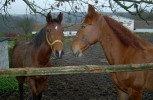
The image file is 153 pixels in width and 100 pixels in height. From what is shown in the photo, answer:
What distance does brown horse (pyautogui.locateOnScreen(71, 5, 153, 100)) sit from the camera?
3969 millimetres

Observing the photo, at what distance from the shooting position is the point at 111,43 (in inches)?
164

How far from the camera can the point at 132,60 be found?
4047mm

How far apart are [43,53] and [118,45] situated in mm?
1710

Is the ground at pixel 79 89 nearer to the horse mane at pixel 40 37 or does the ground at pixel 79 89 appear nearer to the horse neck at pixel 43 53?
the horse neck at pixel 43 53

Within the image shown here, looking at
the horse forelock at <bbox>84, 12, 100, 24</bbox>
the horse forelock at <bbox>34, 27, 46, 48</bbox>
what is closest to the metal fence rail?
the horse forelock at <bbox>84, 12, 100, 24</bbox>

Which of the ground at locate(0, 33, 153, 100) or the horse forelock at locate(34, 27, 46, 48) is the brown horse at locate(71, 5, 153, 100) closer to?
the horse forelock at locate(34, 27, 46, 48)

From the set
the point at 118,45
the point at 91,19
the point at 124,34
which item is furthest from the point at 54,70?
the point at 124,34

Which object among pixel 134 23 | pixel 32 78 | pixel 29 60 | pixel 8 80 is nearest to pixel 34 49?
pixel 29 60

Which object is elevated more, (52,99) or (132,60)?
(132,60)

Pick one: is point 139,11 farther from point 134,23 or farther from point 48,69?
point 134,23

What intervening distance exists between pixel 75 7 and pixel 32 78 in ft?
5.83

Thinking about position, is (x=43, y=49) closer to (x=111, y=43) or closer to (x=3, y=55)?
(x=111, y=43)

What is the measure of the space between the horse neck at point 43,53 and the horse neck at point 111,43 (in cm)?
137

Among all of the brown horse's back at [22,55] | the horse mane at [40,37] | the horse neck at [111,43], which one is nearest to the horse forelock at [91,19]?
the horse neck at [111,43]
